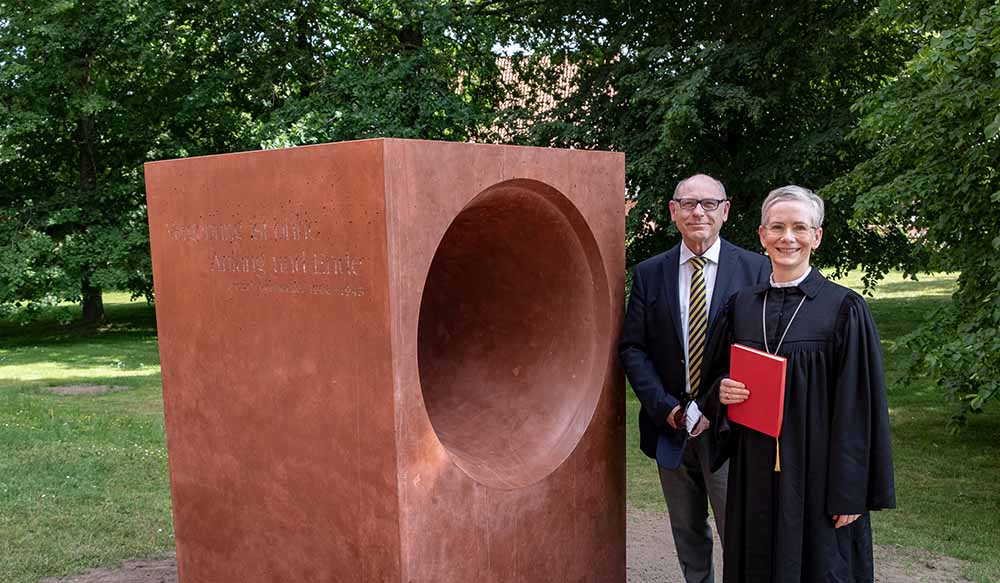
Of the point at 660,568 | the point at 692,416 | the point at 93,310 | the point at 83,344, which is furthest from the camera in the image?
the point at 93,310

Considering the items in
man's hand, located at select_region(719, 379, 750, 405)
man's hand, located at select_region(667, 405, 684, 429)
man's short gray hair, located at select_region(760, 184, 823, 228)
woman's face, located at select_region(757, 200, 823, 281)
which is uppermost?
man's short gray hair, located at select_region(760, 184, 823, 228)

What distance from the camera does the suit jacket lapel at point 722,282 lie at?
11.4 ft

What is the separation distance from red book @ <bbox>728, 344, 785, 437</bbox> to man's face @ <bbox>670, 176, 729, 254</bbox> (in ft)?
2.16

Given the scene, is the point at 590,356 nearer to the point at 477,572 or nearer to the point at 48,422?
the point at 477,572

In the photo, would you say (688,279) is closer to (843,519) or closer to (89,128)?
(843,519)

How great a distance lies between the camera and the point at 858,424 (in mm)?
2812

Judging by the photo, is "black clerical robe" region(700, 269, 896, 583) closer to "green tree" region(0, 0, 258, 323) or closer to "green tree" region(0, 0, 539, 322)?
"green tree" region(0, 0, 539, 322)

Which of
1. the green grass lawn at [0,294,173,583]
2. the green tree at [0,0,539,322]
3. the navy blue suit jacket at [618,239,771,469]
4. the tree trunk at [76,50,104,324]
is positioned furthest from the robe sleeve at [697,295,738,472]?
the tree trunk at [76,50,104,324]

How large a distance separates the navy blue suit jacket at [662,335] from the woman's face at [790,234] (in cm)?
54

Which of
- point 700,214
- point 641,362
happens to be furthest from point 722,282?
point 641,362

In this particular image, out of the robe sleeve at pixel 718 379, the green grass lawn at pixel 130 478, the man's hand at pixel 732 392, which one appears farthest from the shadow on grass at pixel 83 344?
the man's hand at pixel 732 392

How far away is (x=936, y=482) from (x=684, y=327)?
405cm

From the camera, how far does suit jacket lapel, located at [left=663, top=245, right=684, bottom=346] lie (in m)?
3.51

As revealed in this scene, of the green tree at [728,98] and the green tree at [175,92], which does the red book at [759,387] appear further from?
the green tree at [175,92]
